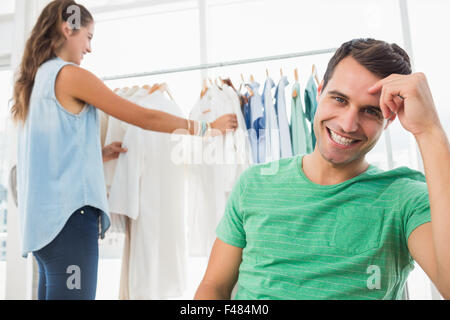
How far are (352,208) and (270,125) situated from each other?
0.57m

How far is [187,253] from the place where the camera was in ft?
4.02

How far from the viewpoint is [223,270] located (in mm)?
684

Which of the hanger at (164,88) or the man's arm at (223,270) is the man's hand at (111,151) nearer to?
the hanger at (164,88)

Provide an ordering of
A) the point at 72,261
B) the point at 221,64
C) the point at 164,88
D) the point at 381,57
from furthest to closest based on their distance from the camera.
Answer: the point at 164,88, the point at 221,64, the point at 72,261, the point at 381,57

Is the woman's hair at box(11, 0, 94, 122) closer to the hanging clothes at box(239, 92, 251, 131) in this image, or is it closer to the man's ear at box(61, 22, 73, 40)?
the man's ear at box(61, 22, 73, 40)

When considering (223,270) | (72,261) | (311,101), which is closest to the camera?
(223,270)

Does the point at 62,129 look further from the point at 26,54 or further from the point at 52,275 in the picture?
the point at 52,275

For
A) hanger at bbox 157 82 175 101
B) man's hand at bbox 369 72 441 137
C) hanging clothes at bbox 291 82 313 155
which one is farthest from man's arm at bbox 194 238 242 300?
hanger at bbox 157 82 175 101

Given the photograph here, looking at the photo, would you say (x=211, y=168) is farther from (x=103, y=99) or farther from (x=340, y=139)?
(x=340, y=139)

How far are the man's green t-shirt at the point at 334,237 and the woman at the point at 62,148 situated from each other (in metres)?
0.48

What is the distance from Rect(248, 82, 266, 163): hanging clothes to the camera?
112cm

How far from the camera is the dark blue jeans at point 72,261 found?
863mm

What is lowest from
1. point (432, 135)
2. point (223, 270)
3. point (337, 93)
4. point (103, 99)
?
point (223, 270)

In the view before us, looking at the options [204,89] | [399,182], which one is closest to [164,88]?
[204,89]
